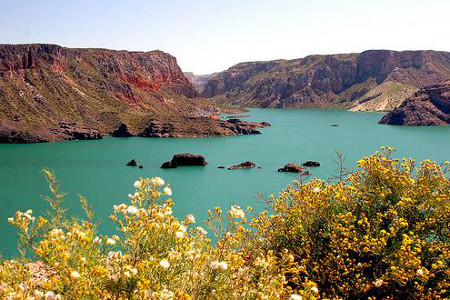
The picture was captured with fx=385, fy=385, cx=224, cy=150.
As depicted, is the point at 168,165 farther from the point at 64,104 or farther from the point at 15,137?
the point at 64,104

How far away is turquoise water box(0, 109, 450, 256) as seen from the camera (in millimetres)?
57656

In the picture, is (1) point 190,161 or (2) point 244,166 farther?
(1) point 190,161

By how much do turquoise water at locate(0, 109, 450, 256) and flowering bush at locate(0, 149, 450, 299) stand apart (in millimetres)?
29474

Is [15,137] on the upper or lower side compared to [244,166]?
upper

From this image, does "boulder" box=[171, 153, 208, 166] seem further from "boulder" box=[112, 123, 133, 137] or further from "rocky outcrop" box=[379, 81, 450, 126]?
"rocky outcrop" box=[379, 81, 450, 126]

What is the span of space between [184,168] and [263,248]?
67.8 metres

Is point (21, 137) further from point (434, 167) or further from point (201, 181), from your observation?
point (434, 167)

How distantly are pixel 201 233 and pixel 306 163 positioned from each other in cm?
7677

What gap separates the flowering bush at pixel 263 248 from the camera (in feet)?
28.0

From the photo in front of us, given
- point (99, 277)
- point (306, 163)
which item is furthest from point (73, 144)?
point (99, 277)

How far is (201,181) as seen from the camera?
240 feet

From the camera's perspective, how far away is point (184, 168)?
3383 inches

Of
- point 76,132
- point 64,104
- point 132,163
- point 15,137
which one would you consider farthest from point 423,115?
point 15,137

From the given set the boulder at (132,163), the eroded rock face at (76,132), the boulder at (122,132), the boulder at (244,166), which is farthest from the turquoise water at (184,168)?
the boulder at (122,132)
